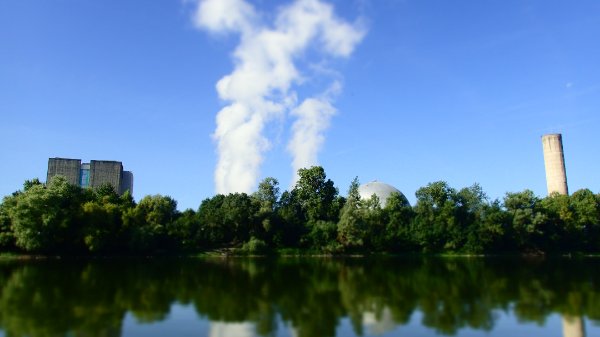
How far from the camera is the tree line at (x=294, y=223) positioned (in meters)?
47.2

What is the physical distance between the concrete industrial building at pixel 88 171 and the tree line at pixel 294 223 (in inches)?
2023

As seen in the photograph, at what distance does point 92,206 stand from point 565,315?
151 feet

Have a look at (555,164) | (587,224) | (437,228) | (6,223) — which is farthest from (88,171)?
(555,164)

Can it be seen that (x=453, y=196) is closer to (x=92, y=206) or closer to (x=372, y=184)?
(x=372, y=184)

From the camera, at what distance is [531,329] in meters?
11.7

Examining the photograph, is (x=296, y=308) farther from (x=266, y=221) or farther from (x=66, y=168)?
(x=66, y=168)

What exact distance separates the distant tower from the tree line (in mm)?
26433

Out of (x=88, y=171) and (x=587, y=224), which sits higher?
(x=88, y=171)

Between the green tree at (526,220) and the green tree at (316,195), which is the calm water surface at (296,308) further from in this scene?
the green tree at (316,195)

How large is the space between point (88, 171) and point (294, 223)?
71.3 m

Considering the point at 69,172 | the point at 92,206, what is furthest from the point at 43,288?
the point at 69,172

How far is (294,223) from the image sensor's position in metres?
59.3

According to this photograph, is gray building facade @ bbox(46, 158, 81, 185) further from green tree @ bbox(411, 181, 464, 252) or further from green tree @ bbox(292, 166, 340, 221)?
green tree @ bbox(411, 181, 464, 252)

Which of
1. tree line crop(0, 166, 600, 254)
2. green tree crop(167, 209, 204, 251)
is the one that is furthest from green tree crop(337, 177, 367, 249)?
green tree crop(167, 209, 204, 251)
